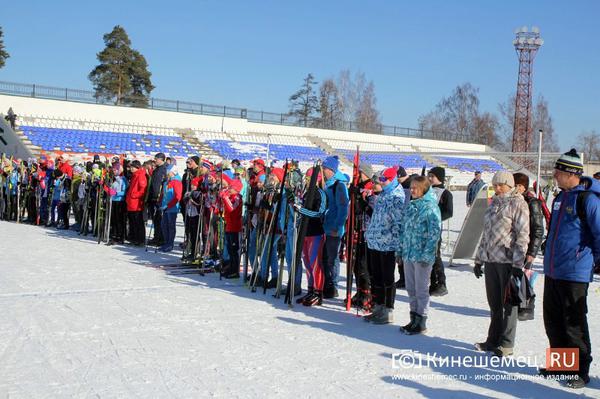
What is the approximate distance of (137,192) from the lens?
38.5 feet

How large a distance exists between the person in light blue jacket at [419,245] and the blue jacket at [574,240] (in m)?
1.28

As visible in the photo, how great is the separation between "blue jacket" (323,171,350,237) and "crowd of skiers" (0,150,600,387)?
0.01 metres

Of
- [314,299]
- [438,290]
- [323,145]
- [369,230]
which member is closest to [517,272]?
[369,230]

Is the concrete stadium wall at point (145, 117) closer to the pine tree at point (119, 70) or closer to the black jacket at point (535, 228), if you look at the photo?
the pine tree at point (119, 70)

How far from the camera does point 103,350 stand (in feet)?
16.4

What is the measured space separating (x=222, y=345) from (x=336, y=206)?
2.56 meters

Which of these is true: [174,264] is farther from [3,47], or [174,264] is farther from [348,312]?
[3,47]

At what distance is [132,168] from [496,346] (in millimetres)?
8831

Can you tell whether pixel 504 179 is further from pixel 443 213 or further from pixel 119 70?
pixel 119 70

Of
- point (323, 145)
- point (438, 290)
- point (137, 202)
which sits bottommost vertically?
point (438, 290)

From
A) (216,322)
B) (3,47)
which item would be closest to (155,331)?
(216,322)

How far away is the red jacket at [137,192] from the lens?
38.5 feet

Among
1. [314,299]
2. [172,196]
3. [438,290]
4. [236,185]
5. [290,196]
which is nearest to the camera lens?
[314,299]

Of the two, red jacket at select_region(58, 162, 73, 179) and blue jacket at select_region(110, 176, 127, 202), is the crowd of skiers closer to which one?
blue jacket at select_region(110, 176, 127, 202)
